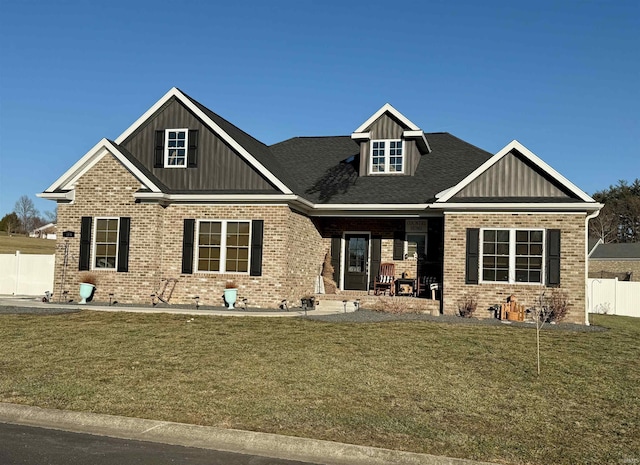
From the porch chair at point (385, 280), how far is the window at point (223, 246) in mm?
4697

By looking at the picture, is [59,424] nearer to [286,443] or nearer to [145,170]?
[286,443]

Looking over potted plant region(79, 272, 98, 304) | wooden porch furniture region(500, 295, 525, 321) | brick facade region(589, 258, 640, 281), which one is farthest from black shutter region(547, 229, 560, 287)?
brick facade region(589, 258, 640, 281)

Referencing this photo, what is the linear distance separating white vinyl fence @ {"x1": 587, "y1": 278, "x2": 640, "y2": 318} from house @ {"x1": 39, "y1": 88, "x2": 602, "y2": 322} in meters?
9.59

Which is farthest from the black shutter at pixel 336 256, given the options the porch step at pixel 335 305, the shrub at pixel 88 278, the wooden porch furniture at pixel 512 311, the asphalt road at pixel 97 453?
the asphalt road at pixel 97 453

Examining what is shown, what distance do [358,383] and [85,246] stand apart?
12765mm

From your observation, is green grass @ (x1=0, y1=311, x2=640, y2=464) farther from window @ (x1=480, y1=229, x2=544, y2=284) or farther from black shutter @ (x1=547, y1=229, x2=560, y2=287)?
window @ (x1=480, y1=229, x2=544, y2=284)

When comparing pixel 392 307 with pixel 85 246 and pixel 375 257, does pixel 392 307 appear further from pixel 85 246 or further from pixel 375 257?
pixel 85 246

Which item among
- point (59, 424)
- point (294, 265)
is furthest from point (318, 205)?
point (59, 424)

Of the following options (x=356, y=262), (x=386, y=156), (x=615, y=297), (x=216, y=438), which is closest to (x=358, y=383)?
(x=216, y=438)

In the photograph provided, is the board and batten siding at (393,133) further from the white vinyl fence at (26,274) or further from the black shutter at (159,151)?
the white vinyl fence at (26,274)

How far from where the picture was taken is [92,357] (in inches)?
386

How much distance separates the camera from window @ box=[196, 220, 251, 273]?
17.9m

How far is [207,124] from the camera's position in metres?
18.7

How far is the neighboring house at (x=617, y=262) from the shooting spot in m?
49.5
